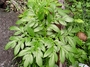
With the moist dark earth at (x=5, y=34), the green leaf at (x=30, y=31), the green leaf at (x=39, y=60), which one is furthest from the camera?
the moist dark earth at (x=5, y=34)

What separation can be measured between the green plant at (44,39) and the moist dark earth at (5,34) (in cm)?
16

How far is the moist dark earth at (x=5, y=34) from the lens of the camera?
120 inches

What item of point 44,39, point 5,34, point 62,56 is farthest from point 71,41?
point 5,34

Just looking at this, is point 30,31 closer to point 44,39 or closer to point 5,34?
point 44,39

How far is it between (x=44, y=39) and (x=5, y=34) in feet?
2.84

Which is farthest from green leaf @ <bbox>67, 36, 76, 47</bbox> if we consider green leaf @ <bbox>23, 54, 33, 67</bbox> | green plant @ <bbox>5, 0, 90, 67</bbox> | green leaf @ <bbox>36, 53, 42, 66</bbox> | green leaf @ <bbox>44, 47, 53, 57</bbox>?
green leaf @ <bbox>23, 54, 33, 67</bbox>

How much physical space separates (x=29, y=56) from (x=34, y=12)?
0.87 m

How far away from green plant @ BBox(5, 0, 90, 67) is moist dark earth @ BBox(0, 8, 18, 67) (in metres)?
0.16

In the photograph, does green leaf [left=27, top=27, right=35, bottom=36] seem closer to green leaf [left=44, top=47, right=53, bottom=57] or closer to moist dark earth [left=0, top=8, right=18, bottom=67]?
green leaf [left=44, top=47, right=53, bottom=57]

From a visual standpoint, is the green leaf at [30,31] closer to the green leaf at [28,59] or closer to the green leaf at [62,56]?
the green leaf at [28,59]

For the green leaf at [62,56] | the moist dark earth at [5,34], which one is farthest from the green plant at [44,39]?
the moist dark earth at [5,34]

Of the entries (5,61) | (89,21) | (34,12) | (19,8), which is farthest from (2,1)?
(89,21)

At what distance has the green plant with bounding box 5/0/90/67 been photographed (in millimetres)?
2771

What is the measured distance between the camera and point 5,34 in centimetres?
340
